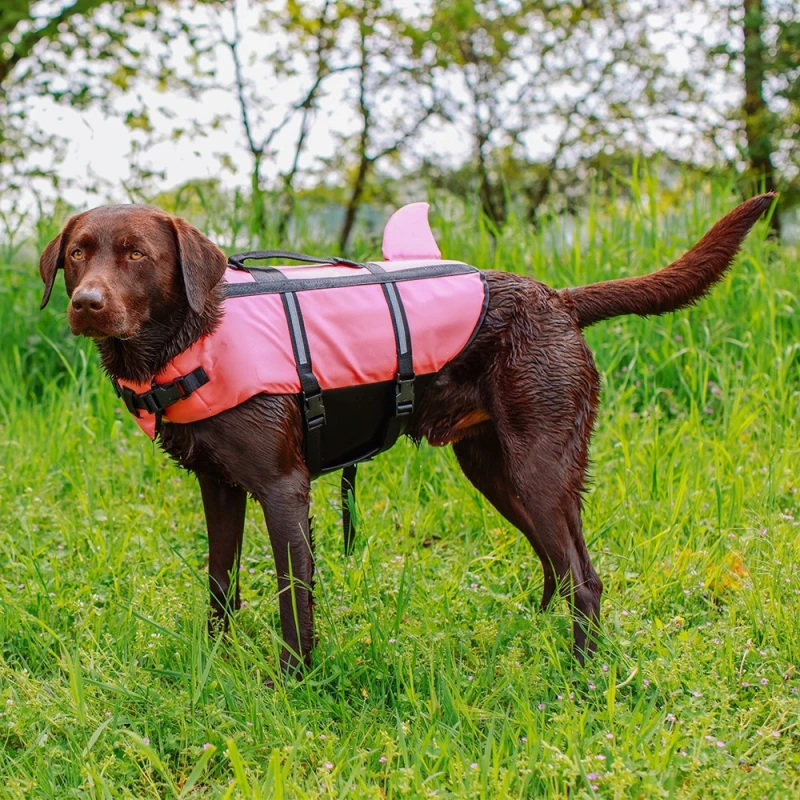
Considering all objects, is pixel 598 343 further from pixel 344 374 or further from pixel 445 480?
pixel 344 374

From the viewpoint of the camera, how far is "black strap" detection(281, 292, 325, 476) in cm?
258

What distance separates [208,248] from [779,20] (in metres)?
7.11

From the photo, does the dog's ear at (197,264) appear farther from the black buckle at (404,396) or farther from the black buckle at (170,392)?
the black buckle at (404,396)

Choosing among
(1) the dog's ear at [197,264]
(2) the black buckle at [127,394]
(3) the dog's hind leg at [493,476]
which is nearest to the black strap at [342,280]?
(1) the dog's ear at [197,264]

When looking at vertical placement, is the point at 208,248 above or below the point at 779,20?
below

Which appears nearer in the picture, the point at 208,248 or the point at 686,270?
the point at 208,248

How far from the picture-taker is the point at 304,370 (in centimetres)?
258

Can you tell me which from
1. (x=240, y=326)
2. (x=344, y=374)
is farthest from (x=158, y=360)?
(x=344, y=374)

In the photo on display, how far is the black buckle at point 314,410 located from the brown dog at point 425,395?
40mm

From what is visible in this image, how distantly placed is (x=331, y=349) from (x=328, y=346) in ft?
0.04

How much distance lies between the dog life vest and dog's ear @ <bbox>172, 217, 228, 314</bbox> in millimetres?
109

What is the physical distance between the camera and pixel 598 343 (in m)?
4.60

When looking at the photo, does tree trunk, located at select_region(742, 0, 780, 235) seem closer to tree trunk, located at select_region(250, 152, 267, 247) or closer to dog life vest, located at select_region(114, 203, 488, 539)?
tree trunk, located at select_region(250, 152, 267, 247)

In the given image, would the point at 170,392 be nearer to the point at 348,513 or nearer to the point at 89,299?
the point at 89,299
